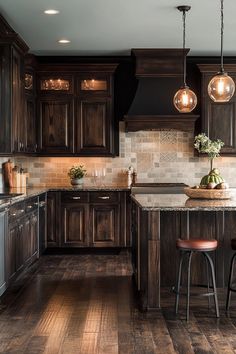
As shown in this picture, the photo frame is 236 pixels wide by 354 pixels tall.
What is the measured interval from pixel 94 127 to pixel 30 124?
93cm

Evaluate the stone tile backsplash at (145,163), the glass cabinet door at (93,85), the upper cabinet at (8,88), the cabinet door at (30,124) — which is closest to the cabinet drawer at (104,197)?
the stone tile backsplash at (145,163)

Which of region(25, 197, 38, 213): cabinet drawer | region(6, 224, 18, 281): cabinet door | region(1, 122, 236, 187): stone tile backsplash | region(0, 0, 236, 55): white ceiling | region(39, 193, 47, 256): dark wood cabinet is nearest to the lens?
region(6, 224, 18, 281): cabinet door

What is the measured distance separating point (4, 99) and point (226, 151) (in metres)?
3.43

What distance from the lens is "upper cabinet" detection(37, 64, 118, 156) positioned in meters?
8.95

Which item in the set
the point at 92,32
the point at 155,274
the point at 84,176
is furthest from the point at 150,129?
the point at 155,274

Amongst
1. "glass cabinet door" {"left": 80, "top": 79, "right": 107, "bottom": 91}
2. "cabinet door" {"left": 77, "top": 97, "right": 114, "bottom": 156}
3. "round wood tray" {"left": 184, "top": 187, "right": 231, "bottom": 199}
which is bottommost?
"round wood tray" {"left": 184, "top": 187, "right": 231, "bottom": 199}

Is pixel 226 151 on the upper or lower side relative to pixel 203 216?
upper

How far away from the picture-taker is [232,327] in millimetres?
4793

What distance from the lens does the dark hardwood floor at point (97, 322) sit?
4.29 m

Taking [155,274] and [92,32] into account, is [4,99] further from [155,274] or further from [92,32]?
[155,274]

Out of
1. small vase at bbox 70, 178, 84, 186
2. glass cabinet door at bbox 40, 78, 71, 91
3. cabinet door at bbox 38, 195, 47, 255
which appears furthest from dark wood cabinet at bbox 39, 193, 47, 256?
glass cabinet door at bbox 40, 78, 71, 91

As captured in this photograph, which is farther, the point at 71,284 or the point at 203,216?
the point at 71,284

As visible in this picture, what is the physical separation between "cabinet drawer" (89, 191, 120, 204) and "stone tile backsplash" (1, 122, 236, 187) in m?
0.65

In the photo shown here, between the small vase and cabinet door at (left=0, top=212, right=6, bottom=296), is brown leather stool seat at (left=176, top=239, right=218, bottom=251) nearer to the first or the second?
cabinet door at (left=0, top=212, right=6, bottom=296)
